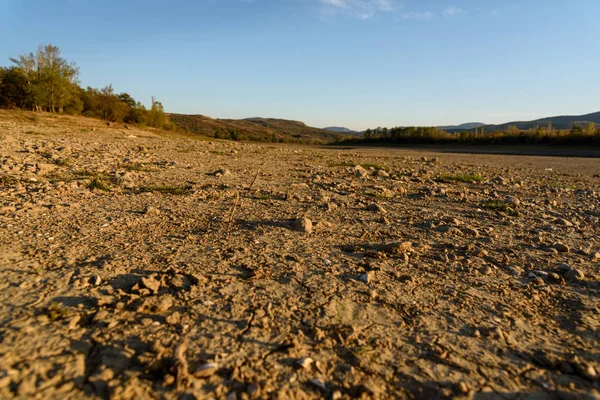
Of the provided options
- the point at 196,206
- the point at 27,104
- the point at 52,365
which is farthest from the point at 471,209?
the point at 27,104

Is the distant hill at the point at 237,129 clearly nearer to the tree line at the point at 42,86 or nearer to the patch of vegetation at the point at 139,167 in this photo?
the tree line at the point at 42,86

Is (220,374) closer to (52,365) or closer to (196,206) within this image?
(52,365)

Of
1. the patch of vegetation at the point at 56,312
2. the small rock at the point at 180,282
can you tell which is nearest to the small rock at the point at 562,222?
the small rock at the point at 180,282

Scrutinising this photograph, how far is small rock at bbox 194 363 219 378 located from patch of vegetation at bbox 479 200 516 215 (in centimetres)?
453

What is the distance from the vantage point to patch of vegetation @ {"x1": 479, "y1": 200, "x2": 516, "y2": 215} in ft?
15.6

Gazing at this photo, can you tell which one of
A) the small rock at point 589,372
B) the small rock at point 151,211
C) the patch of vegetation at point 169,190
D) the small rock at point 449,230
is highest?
the patch of vegetation at point 169,190

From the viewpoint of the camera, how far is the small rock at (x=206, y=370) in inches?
59.3

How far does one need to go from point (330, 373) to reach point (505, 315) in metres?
1.25

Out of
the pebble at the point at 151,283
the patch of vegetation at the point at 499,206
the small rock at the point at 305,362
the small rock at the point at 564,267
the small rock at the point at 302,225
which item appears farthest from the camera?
the patch of vegetation at the point at 499,206

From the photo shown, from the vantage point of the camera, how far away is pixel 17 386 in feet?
4.58

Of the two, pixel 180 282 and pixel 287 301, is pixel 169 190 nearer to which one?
pixel 180 282

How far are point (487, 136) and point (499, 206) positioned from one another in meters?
29.0

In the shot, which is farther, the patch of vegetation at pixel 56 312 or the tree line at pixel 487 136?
the tree line at pixel 487 136

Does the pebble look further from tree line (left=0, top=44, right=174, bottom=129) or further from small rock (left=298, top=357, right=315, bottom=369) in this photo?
tree line (left=0, top=44, right=174, bottom=129)
